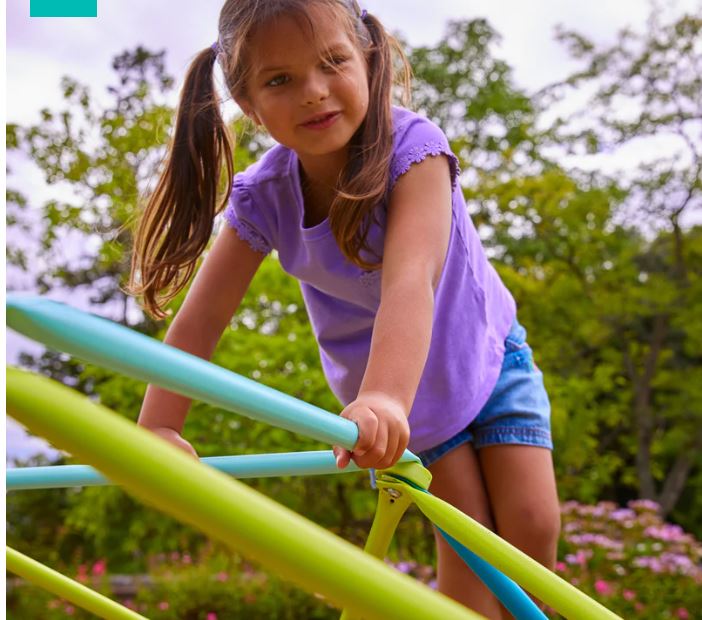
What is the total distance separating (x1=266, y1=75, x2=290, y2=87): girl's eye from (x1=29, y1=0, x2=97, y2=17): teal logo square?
1.12ft

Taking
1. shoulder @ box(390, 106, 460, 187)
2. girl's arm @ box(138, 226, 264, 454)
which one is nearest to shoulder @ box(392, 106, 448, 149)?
shoulder @ box(390, 106, 460, 187)

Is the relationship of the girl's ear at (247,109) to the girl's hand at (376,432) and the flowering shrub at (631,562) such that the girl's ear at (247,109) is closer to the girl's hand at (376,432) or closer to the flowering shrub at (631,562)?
the girl's hand at (376,432)

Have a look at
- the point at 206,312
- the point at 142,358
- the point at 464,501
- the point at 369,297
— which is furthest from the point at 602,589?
the point at 142,358

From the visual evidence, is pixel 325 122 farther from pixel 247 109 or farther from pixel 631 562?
pixel 631 562

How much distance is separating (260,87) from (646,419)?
9917 millimetres

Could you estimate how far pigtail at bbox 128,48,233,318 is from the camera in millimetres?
1643

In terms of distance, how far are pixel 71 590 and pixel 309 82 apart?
75 centimetres

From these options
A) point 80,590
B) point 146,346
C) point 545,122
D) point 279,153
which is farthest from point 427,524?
point 545,122

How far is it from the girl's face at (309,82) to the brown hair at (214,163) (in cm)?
3

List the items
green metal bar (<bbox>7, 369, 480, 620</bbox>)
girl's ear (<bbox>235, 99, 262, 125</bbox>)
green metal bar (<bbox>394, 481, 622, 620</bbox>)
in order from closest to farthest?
green metal bar (<bbox>7, 369, 480, 620</bbox>) → green metal bar (<bbox>394, 481, 622, 620</bbox>) → girl's ear (<bbox>235, 99, 262, 125</bbox>)

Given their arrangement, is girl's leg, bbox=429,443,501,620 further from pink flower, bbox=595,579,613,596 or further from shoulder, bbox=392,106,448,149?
pink flower, bbox=595,579,613,596

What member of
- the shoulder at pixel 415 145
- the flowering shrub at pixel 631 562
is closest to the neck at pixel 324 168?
the shoulder at pixel 415 145

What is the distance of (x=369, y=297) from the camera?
161 centimetres

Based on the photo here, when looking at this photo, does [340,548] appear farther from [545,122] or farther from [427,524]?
[545,122]
